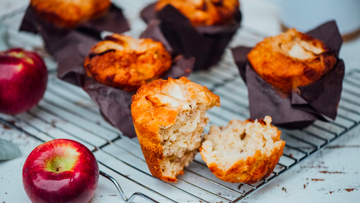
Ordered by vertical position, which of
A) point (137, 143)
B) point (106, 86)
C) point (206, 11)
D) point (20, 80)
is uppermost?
point (206, 11)

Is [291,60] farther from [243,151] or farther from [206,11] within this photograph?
[206,11]

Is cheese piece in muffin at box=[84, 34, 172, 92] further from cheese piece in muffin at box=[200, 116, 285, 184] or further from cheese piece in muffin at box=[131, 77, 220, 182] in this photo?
cheese piece in muffin at box=[200, 116, 285, 184]

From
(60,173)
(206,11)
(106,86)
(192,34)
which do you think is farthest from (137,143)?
(206,11)

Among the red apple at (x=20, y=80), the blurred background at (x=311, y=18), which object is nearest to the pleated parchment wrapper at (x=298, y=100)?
the blurred background at (x=311, y=18)

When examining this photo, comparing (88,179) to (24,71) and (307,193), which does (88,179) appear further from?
(307,193)

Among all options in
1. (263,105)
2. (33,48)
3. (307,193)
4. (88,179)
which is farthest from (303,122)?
(33,48)

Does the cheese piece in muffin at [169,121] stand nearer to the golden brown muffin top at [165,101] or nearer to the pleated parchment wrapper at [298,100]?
the golden brown muffin top at [165,101]
